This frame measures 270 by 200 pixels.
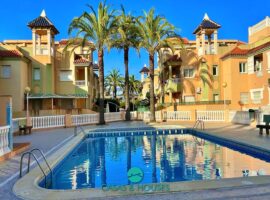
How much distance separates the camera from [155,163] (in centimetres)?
1097

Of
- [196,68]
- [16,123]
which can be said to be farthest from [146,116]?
[16,123]

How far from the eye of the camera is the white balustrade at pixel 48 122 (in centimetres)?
2186

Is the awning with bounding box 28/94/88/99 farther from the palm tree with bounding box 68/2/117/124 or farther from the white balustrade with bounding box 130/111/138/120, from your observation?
the palm tree with bounding box 68/2/117/124

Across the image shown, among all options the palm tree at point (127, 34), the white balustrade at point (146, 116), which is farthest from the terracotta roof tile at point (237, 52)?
the white balustrade at point (146, 116)

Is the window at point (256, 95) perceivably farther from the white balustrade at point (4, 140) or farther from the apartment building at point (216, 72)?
the white balustrade at point (4, 140)

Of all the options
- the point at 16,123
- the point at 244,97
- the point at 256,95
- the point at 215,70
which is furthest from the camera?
the point at 215,70

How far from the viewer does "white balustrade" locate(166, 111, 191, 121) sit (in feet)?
94.8

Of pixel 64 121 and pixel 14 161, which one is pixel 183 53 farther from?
pixel 14 161

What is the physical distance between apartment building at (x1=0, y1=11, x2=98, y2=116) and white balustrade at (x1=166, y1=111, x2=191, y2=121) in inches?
410

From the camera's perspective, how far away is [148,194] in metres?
6.17

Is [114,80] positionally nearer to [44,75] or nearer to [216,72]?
[44,75]

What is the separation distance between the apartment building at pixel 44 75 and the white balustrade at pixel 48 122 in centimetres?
889

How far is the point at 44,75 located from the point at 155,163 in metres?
27.1

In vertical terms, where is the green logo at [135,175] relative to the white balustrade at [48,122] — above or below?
below
